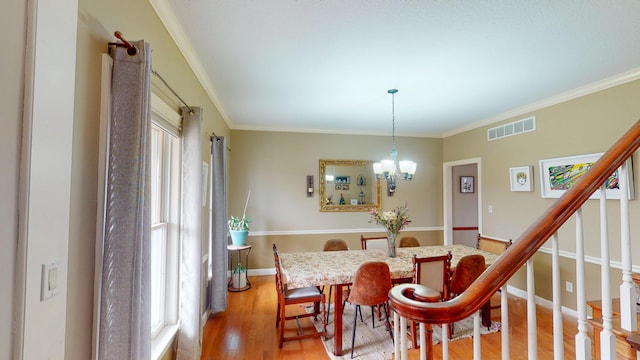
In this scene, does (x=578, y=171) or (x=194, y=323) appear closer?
(x=194, y=323)

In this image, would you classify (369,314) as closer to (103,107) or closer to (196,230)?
(196,230)

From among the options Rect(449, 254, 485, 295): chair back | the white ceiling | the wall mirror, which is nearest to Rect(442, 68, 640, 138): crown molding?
the white ceiling

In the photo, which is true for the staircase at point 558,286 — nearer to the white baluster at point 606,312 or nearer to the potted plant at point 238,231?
the white baluster at point 606,312

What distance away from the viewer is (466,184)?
228 inches

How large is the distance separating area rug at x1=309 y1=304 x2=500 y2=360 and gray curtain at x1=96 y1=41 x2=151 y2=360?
6.09 feet

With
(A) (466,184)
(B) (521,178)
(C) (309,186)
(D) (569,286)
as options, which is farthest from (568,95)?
(C) (309,186)

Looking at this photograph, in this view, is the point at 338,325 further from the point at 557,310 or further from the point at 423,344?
the point at 557,310

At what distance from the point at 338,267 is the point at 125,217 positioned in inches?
77.6

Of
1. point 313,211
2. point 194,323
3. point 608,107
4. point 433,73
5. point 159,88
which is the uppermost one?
point 433,73

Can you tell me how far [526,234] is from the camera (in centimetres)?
89

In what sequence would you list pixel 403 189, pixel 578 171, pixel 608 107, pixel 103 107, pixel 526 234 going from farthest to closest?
pixel 403 189, pixel 578 171, pixel 608 107, pixel 103 107, pixel 526 234

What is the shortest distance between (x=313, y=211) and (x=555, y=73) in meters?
3.67

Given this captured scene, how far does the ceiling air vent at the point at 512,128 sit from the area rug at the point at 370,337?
2482mm

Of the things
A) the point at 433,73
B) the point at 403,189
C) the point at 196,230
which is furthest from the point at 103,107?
the point at 403,189
